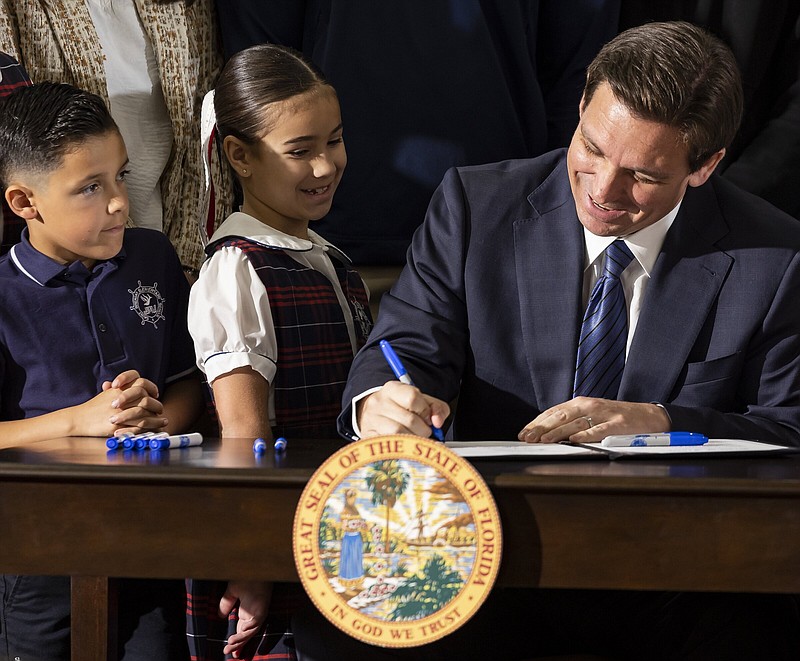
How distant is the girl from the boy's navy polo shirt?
A: 136mm

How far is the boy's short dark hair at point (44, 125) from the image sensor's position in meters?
1.68

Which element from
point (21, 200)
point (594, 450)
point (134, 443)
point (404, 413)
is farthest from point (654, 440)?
point (21, 200)

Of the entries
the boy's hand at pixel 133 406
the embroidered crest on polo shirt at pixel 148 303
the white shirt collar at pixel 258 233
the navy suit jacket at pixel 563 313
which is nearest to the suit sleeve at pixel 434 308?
the navy suit jacket at pixel 563 313

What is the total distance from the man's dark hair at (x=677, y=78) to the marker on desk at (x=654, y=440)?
18.6 inches

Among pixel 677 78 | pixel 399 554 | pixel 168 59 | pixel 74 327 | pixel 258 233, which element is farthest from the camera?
pixel 168 59

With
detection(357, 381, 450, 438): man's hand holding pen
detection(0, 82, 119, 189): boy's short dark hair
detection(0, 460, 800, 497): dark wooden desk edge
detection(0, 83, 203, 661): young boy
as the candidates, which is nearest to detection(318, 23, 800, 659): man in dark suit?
detection(357, 381, 450, 438): man's hand holding pen

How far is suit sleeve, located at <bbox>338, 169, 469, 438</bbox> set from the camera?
1568mm

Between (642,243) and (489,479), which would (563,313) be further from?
(489,479)

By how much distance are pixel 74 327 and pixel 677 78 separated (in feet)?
3.45

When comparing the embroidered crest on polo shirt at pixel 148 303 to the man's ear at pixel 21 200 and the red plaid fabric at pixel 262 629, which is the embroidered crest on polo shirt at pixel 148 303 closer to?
the man's ear at pixel 21 200

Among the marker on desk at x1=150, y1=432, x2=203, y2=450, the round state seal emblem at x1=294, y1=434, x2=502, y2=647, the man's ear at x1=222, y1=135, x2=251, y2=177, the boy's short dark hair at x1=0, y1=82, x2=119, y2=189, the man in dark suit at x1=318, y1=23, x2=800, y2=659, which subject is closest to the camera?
the round state seal emblem at x1=294, y1=434, x2=502, y2=647

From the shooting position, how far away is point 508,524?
1.00 meters

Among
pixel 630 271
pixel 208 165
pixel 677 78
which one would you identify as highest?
pixel 677 78

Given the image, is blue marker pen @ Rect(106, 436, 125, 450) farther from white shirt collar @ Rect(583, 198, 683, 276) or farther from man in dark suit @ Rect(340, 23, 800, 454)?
white shirt collar @ Rect(583, 198, 683, 276)
